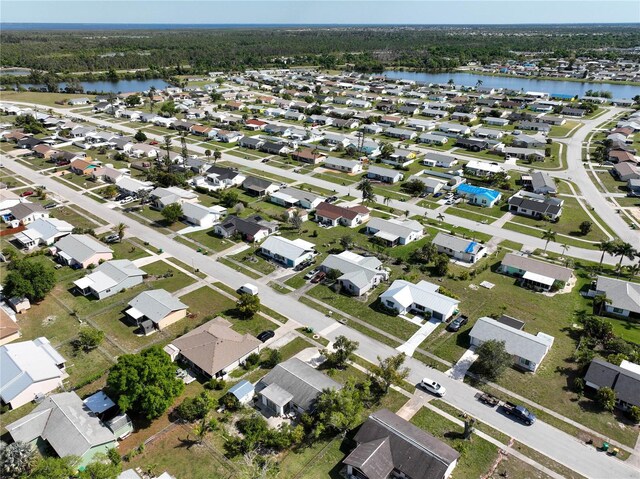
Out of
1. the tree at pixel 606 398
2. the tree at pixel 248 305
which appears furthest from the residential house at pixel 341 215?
the tree at pixel 606 398

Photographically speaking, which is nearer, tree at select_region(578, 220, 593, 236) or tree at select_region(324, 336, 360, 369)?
tree at select_region(324, 336, 360, 369)

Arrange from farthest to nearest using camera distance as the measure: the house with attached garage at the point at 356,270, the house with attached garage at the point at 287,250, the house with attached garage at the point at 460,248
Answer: the house with attached garage at the point at 460,248 < the house with attached garage at the point at 287,250 < the house with attached garage at the point at 356,270

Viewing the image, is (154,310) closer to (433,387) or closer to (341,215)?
(433,387)

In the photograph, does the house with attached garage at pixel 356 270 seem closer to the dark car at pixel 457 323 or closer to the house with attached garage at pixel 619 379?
the dark car at pixel 457 323

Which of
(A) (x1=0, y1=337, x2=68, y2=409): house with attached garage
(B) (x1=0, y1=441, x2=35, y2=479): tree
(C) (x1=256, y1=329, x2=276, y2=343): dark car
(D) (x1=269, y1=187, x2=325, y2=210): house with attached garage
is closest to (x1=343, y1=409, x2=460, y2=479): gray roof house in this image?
(C) (x1=256, y1=329, x2=276, y2=343): dark car

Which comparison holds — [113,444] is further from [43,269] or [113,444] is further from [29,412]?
[43,269]

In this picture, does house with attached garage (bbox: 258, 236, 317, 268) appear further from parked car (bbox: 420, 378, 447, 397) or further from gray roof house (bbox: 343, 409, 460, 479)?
gray roof house (bbox: 343, 409, 460, 479)

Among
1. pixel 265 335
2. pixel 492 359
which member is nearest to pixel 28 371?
pixel 265 335
